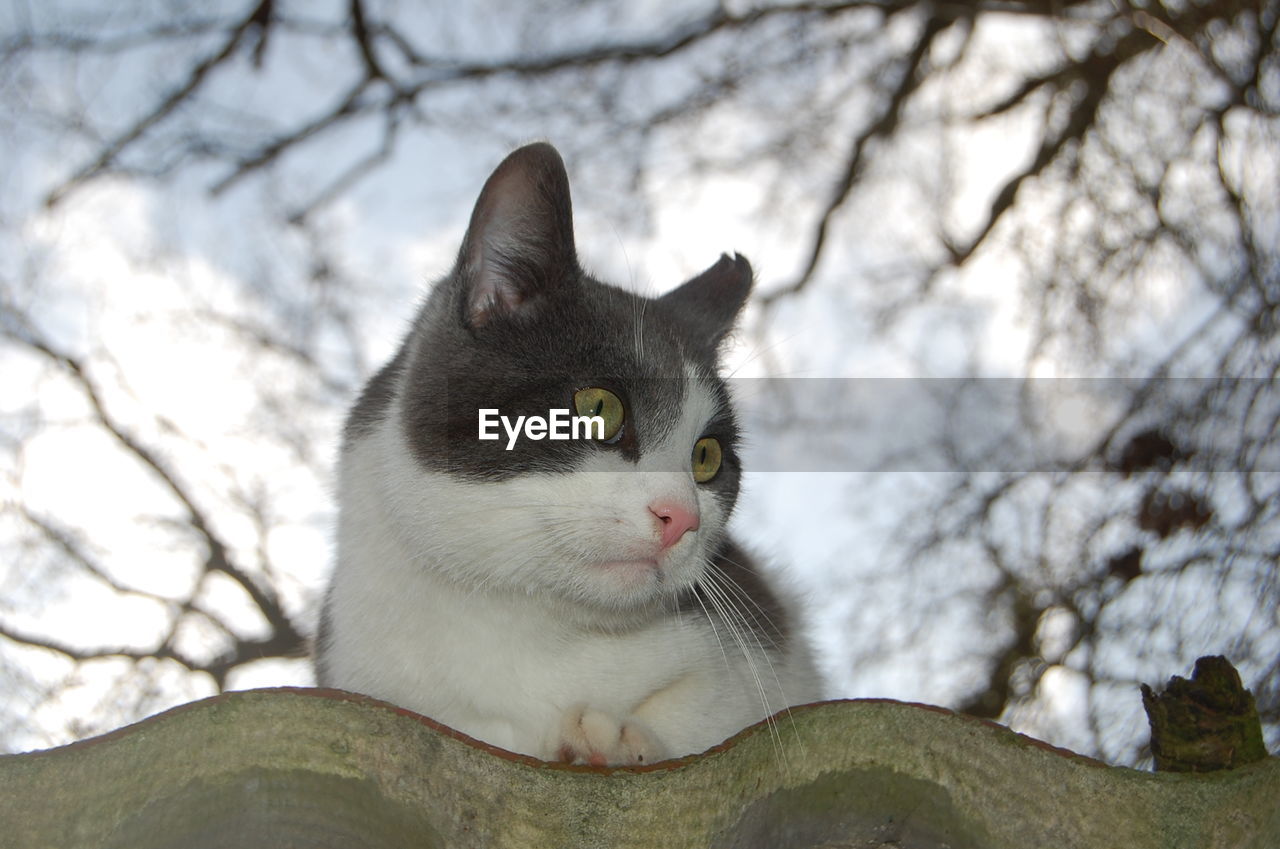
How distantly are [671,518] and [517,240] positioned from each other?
62 centimetres

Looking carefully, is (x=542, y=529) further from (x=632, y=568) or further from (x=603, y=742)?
(x=603, y=742)

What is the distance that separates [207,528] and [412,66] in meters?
1.96

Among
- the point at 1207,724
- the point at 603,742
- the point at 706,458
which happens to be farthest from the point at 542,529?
the point at 1207,724

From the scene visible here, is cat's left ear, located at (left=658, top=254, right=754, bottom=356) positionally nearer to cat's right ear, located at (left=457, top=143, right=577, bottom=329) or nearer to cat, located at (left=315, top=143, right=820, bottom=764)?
cat, located at (left=315, top=143, right=820, bottom=764)

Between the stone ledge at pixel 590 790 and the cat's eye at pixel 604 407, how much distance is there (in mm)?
583

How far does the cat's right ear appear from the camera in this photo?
166cm

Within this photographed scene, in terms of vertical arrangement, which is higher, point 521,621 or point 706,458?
point 706,458

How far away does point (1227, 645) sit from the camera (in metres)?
2.68

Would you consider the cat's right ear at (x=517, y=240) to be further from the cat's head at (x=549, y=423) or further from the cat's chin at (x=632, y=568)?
the cat's chin at (x=632, y=568)

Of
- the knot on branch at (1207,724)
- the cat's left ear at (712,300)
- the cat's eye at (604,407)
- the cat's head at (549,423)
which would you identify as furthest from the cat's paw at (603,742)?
the cat's left ear at (712,300)

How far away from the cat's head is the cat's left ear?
0.48ft

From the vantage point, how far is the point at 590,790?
1100 mm

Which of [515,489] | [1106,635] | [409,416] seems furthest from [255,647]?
[1106,635]

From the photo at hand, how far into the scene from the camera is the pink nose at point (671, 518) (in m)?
1.45
